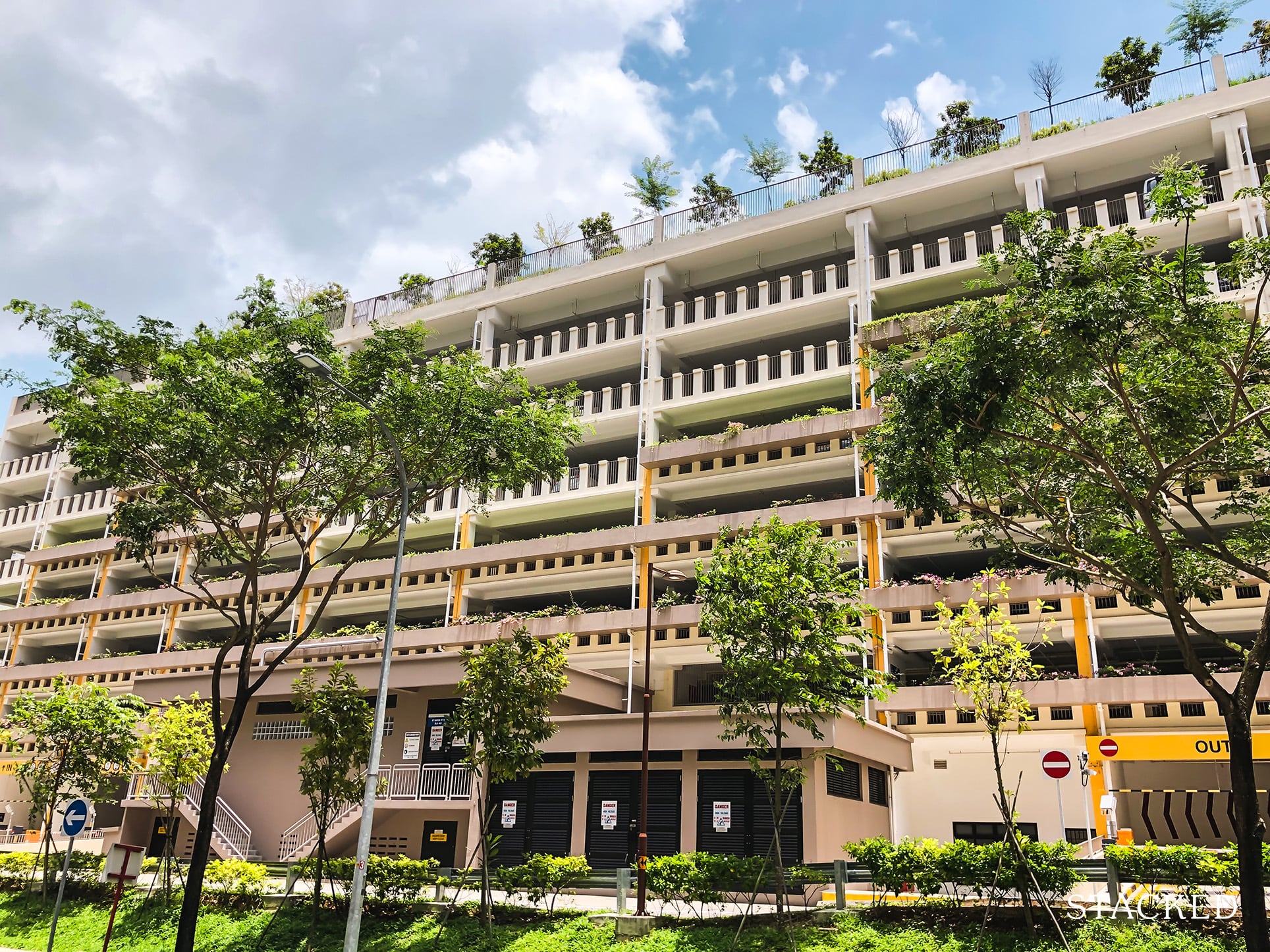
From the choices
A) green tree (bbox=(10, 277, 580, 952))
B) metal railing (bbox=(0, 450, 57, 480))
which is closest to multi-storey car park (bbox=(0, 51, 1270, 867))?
green tree (bbox=(10, 277, 580, 952))

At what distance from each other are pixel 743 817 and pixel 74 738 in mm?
17177

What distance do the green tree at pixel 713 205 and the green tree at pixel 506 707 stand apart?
26.5 metres

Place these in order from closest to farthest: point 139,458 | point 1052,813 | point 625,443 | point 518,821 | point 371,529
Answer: point 139,458
point 371,529
point 518,821
point 1052,813
point 625,443

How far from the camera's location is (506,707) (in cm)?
1964

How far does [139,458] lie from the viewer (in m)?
21.5

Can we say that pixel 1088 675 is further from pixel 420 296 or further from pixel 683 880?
pixel 420 296

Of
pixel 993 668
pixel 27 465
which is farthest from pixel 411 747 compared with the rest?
pixel 27 465

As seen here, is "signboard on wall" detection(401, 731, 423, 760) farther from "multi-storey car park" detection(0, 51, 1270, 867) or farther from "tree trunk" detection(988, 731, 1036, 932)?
"tree trunk" detection(988, 731, 1036, 932)

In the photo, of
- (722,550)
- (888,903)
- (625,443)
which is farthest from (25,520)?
(888,903)

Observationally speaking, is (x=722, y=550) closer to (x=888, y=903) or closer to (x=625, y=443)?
(x=888, y=903)

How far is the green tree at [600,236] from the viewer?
44719 mm

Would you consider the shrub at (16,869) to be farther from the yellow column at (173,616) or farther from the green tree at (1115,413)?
the green tree at (1115,413)

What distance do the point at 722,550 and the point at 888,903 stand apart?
22.8 feet

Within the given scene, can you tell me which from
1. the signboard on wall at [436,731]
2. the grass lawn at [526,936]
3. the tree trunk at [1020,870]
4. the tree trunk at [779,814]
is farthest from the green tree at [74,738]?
the tree trunk at [1020,870]
